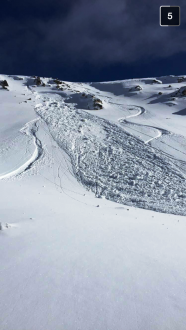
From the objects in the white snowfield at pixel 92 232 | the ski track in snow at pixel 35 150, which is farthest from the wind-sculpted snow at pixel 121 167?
the ski track in snow at pixel 35 150

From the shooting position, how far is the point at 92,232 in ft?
13.0

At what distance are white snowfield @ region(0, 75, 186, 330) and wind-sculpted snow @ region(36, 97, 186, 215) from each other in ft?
0.16

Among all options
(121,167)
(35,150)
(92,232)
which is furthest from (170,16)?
(92,232)

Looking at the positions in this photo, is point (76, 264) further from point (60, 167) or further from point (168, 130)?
point (168, 130)

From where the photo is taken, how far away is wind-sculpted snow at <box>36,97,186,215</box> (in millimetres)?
6883

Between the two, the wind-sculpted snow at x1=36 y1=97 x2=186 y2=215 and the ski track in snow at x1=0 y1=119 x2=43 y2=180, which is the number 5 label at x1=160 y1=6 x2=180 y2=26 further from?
the ski track in snow at x1=0 y1=119 x2=43 y2=180

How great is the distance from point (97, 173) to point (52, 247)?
225 inches

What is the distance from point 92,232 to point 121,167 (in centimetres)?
558

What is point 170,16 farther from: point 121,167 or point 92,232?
point 92,232

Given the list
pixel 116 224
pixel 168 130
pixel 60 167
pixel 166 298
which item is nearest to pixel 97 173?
pixel 60 167

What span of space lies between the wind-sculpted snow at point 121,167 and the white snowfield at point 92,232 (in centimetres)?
5

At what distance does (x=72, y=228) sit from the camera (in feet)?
13.2

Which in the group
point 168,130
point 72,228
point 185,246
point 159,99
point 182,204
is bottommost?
A: point 182,204

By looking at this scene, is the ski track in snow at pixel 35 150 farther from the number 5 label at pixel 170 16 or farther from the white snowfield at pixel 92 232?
the number 5 label at pixel 170 16
